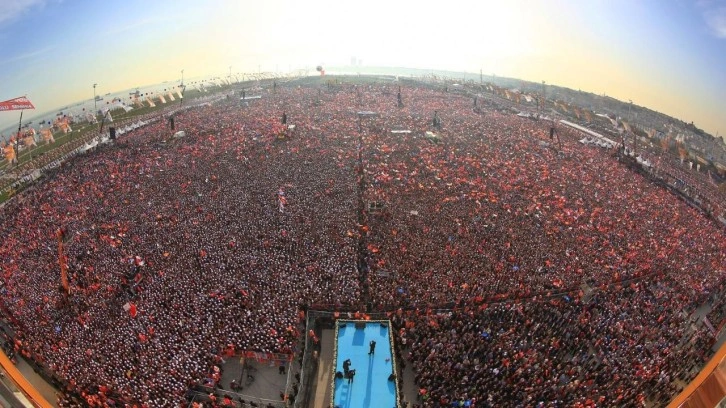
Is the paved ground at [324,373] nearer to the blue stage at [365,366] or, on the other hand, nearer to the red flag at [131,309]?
the blue stage at [365,366]

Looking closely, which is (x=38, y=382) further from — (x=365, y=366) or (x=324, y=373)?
(x=365, y=366)

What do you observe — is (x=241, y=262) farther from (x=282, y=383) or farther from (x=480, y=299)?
(x=480, y=299)

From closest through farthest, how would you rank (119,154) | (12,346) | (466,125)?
(12,346) < (119,154) < (466,125)

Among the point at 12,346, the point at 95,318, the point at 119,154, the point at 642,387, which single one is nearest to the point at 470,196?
the point at 642,387

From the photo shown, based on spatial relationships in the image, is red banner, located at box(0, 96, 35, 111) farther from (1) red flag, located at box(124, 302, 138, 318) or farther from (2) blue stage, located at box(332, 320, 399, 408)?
(2) blue stage, located at box(332, 320, 399, 408)

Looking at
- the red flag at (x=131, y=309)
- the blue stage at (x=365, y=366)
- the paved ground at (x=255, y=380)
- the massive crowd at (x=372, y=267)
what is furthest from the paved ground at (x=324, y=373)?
the red flag at (x=131, y=309)

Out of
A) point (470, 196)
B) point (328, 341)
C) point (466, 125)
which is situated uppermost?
point (466, 125)

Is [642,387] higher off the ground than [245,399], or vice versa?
[642,387]

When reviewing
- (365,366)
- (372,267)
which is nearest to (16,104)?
(372,267)

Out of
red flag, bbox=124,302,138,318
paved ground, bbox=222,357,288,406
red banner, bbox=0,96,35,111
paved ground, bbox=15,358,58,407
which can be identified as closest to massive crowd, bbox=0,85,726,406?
red flag, bbox=124,302,138,318
